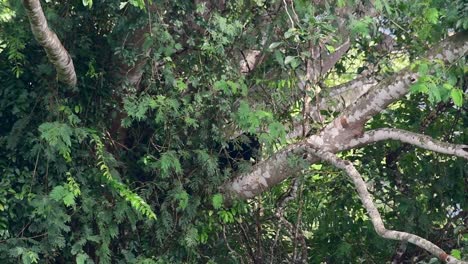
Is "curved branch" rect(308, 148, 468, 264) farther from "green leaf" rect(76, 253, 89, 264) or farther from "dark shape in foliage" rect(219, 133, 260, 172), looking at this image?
"green leaf" rect(76, 253, 89, 264)

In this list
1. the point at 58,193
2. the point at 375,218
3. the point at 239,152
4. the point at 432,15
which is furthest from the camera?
the point at 239,152

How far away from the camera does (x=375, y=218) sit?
4609mm

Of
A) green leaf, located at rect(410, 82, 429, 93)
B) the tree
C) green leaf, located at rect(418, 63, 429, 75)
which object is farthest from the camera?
the tree

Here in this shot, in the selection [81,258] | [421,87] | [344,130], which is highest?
[421,87]

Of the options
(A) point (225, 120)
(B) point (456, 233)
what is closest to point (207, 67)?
(A) point (225, 120)

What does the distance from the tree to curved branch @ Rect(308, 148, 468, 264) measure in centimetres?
2

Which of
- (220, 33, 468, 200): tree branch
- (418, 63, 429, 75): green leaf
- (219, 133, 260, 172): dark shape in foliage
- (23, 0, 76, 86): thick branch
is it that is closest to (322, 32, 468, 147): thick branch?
(220, 33, 468, 200): tree branch

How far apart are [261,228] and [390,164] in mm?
1061

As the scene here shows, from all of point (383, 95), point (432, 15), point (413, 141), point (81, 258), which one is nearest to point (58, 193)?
point (81, 258)

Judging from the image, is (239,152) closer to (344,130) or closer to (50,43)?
(344,130)

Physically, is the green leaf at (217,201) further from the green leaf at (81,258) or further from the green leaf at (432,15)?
the green leaf at (432,15)

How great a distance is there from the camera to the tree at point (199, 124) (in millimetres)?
5137

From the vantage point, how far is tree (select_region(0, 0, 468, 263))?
5.14 meters

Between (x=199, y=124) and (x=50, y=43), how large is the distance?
3.88ft
